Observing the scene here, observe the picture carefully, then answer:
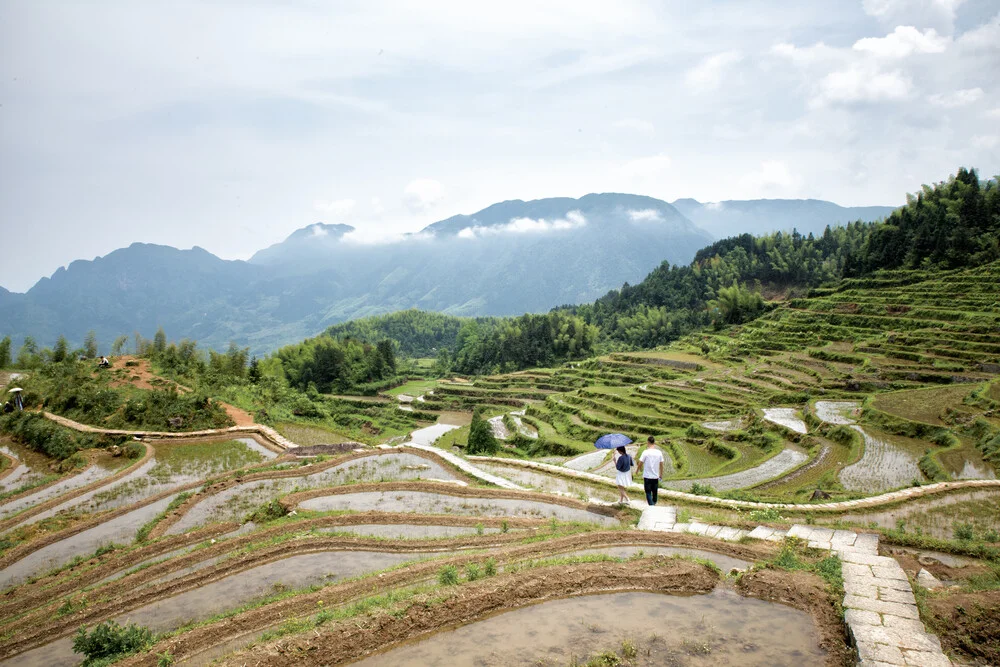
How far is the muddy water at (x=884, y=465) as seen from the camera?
19.0 m

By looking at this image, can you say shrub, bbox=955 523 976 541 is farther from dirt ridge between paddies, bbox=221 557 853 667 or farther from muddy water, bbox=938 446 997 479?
muddy water, bbox=938 446 997 479

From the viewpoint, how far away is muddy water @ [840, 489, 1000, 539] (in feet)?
40.5

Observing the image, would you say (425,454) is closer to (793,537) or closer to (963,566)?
(793,537)

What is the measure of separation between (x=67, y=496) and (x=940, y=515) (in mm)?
23479

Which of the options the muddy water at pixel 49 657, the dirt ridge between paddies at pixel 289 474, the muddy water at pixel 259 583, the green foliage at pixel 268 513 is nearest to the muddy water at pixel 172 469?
the dirt ridge between paddies at pixel 289 474

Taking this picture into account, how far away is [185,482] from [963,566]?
2011 centimetres

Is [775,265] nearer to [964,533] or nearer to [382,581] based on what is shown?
[964,533]

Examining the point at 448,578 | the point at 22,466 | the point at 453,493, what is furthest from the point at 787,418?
the point at 22,466

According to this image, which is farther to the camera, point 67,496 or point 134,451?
point 134,451

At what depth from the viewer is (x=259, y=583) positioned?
9.87m

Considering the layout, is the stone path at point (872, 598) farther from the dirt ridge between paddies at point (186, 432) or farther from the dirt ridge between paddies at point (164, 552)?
the dirt ridge between paddies at point (186, 432)

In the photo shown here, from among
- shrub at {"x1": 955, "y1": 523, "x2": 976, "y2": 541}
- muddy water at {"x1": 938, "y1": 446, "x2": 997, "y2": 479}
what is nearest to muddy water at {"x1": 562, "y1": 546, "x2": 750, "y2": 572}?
shrub at {"x1": 955, "y1": 523, "x2": 976, "y2": 541}

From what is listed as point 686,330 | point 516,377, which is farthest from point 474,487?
point 686,330

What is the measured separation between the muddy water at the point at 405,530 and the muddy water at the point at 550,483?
3749 millimetres
